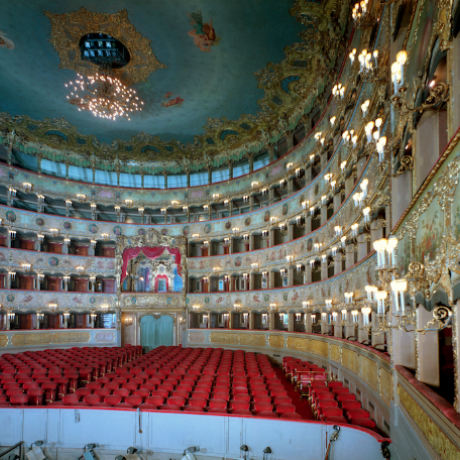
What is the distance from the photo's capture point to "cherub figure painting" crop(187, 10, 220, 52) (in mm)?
18125

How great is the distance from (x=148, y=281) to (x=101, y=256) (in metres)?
4.75

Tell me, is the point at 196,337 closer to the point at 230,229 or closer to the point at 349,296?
the point at 230,229

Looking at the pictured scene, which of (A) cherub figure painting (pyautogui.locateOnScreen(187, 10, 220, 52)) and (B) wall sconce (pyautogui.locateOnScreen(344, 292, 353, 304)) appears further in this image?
(A) cherub figure painting (pyautogui.locateOnScreen(187, 10, 220, 52))

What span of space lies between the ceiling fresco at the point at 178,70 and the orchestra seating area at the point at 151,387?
16.7 meters

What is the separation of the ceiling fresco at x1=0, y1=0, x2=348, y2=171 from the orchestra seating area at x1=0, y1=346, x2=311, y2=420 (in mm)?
16694

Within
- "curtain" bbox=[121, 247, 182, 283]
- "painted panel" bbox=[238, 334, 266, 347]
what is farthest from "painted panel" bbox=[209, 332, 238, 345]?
"curtain" bbox=[121, 247, 182, 283]

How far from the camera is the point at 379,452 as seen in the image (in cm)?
777

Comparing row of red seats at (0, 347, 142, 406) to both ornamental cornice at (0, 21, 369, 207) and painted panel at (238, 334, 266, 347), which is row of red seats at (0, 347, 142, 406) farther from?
ornamental cornice at (0, 21, 369, 207)

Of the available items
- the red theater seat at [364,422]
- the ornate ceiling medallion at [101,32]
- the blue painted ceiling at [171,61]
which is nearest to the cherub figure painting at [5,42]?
the blue painted ceiling at [171,61]

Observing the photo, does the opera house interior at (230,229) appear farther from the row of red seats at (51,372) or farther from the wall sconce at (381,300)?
the row of red seats at (51,372)

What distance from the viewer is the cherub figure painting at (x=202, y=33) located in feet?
59.5

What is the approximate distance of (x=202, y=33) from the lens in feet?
62.5

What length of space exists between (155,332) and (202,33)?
24.2m

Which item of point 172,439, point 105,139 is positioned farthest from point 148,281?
point 172,439
